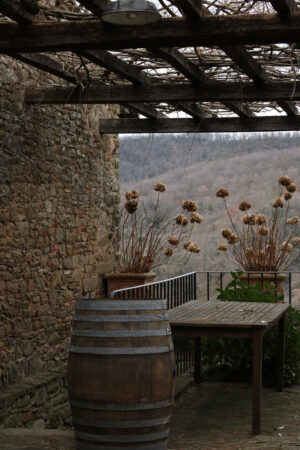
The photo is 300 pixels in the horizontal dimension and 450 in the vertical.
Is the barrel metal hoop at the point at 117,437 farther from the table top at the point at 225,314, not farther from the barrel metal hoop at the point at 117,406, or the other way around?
the table top at the point at 225,314

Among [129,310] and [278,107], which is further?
[278,107]

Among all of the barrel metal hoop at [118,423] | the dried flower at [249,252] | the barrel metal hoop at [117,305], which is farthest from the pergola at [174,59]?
the barrel metal hoop at [118,423]

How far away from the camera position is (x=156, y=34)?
12.4ft

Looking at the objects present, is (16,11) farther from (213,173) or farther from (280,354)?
(213,173)

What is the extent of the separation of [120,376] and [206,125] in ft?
13.6

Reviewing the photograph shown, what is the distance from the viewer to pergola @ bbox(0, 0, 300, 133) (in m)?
3.71

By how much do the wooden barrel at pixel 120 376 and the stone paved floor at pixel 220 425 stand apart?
308mm

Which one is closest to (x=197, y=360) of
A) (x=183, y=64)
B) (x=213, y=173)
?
(x=183, y=64)

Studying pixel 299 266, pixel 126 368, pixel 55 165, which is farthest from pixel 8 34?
pixel 299 266

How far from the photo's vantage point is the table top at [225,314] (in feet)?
15.2

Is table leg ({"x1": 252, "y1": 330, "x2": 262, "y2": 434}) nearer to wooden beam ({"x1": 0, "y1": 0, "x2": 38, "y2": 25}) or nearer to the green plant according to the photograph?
the green plant

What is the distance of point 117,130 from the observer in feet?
24.5

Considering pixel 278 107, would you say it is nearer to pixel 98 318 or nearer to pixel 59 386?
pixel 59 386

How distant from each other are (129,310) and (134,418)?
508 mm
